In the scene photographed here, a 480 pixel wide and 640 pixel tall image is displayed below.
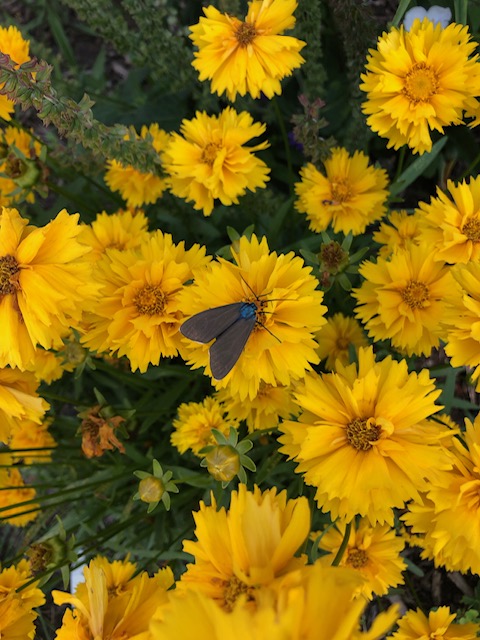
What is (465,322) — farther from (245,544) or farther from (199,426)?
(199,426)

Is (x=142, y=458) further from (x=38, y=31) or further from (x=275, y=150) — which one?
(x=38, y=31)

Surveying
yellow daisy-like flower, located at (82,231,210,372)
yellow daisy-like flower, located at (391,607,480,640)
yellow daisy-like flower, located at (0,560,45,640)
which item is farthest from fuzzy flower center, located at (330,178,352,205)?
yellow daisy-like flower, located at (0,560,45,640)

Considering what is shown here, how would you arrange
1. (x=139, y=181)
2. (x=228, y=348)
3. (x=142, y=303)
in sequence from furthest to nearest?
1. (x=139, y=181)
2. (x=142, y=303)
3. (x=228, y=348)

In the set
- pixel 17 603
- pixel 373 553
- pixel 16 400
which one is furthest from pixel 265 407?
pixel 17 603

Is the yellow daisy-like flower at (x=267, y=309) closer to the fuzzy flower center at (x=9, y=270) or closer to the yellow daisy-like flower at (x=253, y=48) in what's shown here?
the fuzzy flower center at (x=9, y=270)

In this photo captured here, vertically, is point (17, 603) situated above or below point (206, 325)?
below

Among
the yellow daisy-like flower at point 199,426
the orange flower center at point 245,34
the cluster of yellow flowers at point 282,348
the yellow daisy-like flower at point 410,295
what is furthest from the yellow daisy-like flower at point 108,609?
the orange flower center at point 245,34
